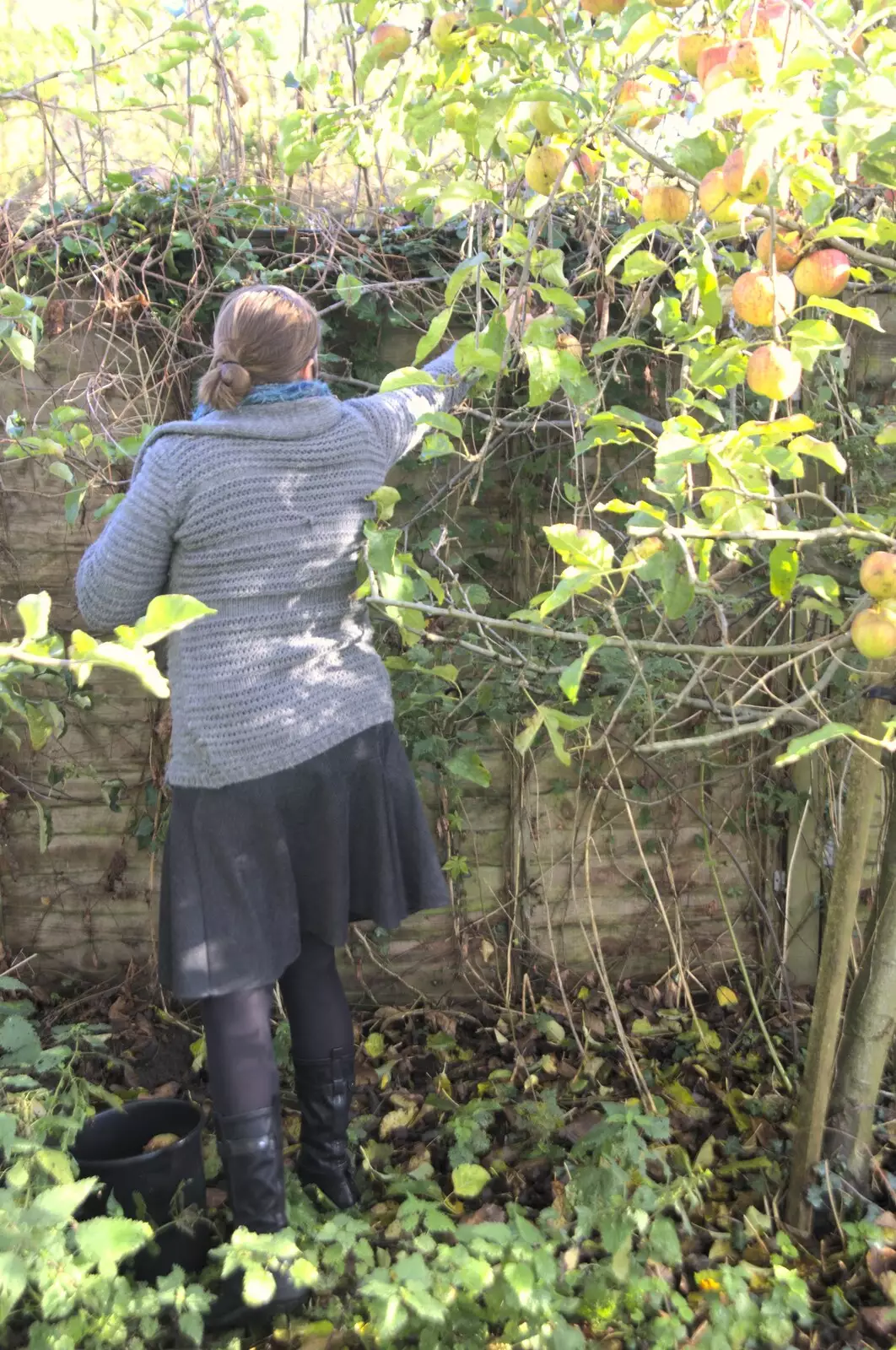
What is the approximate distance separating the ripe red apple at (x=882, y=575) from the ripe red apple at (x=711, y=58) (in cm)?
57

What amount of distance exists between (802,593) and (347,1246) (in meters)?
1.45

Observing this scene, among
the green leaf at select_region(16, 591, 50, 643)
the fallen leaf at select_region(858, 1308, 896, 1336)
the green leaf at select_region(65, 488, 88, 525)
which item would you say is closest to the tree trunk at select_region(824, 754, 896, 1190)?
the fallen leaf at select_region(858, 1308, 896, 1336)

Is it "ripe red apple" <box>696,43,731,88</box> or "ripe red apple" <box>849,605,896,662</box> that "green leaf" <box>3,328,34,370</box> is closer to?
"ripe red apple" <box>696,43,731,88</box>

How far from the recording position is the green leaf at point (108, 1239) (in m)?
1.15

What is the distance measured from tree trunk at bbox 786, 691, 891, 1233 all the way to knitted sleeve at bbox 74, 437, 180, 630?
1.12 m

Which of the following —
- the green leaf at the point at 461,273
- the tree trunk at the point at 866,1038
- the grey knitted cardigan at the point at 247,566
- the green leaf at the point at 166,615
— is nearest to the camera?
the green leaf at the point at 166,615

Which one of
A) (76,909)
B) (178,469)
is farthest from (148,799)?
(178,469)

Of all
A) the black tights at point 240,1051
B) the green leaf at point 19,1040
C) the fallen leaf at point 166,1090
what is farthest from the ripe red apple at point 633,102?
the fallen leaf at point 166,1090

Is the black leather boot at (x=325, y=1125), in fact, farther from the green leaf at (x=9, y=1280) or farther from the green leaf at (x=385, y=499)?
the green leaf at (x=385, y=499)

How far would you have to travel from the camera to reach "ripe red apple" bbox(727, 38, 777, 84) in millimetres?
969

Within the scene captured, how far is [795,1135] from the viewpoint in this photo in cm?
171

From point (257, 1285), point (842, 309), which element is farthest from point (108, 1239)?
point (842, 309)

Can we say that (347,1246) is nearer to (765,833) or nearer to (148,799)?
(148,799)

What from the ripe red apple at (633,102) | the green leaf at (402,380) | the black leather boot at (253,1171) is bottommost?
the black leather boot at (253,1171)
